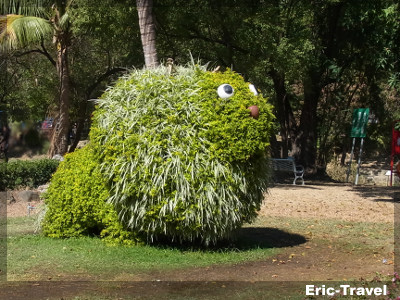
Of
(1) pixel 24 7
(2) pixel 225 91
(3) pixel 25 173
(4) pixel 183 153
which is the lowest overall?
(3) pixel 25 173

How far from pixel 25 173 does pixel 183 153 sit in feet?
26.8

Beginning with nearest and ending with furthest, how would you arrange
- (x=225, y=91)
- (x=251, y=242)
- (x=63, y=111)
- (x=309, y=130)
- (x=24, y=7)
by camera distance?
(x=225, y=91) < (x=251, y=242) < (x=24, y=7) < (x=63, y=111) < (x=309, y=130)

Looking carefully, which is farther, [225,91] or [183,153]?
[225,91]

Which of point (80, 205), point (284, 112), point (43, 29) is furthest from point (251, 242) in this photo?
point (284, 112)

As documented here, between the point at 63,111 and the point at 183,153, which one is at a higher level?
the point at 63,111

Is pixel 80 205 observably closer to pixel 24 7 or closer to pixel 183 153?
pixel 183 153

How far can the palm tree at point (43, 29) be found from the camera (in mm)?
15750

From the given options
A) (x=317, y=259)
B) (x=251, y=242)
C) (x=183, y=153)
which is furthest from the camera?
(x=251, y=242)

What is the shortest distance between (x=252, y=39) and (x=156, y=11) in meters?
3.03

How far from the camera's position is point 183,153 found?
8.03 m

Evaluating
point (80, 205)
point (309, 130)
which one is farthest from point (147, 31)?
point (309, 130)

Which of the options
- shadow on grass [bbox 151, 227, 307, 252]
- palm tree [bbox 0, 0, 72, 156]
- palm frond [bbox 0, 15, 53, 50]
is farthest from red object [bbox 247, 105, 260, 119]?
palm frond [bbox 0, 15, 53, 50]

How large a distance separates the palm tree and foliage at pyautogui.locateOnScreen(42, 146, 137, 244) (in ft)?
22.4

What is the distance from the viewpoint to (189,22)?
710 inches
